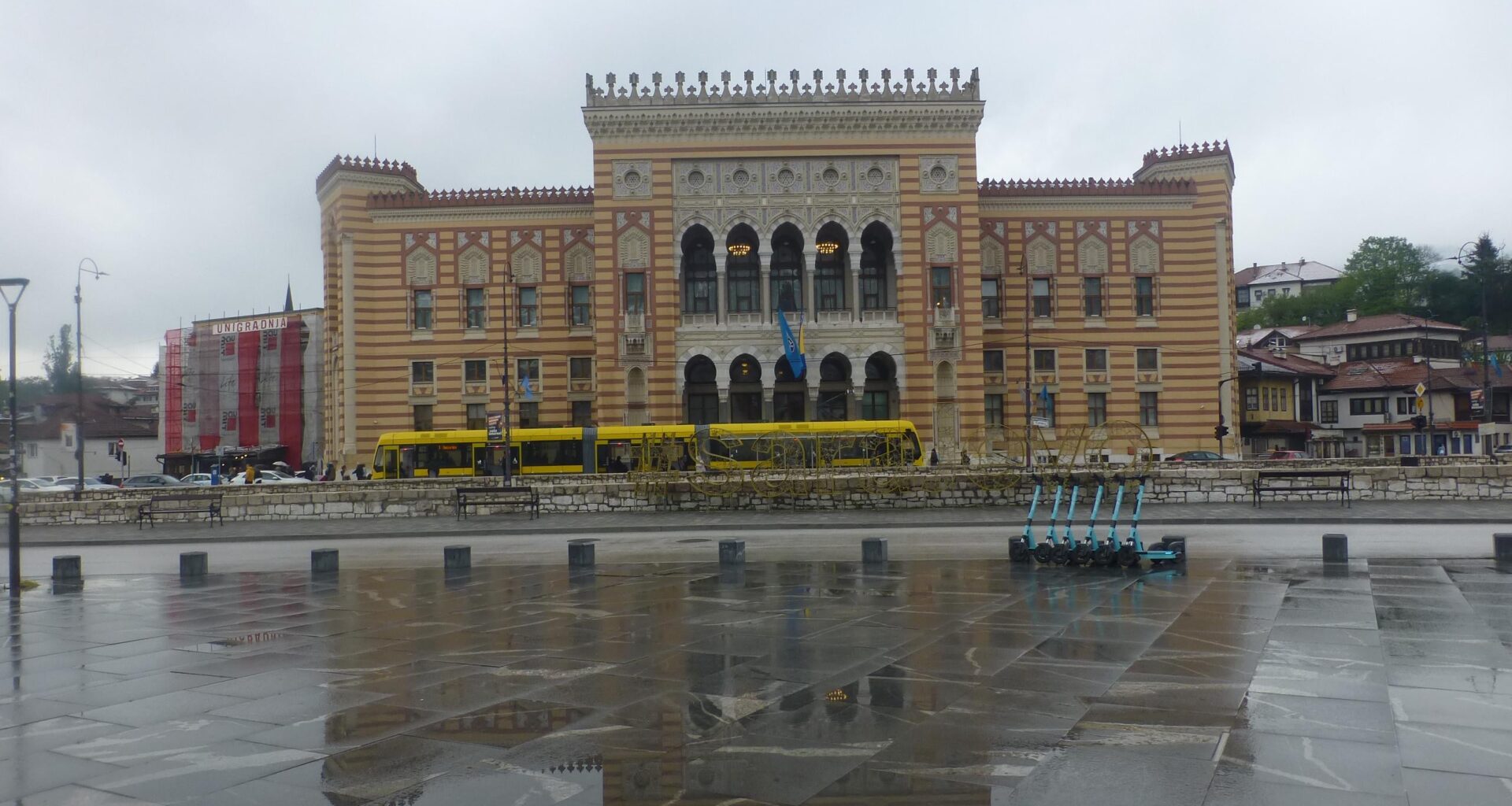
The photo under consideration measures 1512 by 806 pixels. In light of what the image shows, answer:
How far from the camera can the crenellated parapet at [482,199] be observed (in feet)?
151

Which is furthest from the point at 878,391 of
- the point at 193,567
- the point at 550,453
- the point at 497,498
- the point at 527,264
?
the point at 193,567

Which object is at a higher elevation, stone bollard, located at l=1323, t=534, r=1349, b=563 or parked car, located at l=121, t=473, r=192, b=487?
parked car, located at l=121, t=473, r=192, b=487

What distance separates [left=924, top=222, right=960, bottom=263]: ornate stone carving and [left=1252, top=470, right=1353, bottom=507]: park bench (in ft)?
62.4

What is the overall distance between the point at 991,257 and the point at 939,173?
5.19 m

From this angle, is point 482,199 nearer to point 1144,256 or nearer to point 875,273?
point 875,273

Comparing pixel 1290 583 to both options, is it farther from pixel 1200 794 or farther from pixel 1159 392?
pixel 1159 392

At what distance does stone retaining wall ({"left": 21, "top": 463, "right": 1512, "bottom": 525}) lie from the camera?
2667 centimetres

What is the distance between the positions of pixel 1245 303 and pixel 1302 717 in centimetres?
11811

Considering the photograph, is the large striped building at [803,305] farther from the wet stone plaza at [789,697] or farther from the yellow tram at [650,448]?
the wet stone plaza at [789,697]

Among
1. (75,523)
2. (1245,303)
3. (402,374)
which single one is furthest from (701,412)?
(1245,303)

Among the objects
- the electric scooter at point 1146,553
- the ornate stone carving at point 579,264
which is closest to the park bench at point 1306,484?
the electric scooter at point 1146,553

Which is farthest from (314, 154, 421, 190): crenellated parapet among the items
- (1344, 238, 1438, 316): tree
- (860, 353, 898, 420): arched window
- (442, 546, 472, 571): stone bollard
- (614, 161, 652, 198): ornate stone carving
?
(1344, 238, 1438, 316): tree

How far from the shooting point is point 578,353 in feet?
152

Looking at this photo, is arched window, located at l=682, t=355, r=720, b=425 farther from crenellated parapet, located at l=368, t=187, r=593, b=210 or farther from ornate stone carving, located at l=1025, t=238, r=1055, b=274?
ornate stone carving, located at l=1025, t=238, r=1055, b=274
